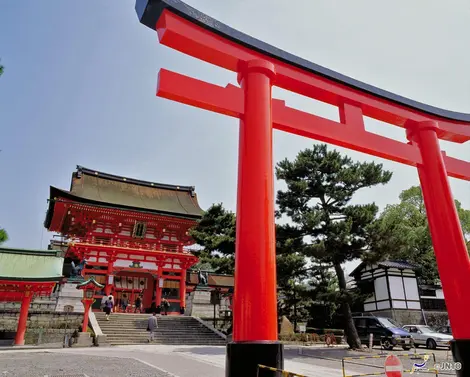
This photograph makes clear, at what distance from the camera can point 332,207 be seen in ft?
53.9

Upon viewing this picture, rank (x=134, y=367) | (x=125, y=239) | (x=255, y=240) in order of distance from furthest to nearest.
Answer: (x=125, y=239) < (x=134, y=367) < (x=255, y=240)

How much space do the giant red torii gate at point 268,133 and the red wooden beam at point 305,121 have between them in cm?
2

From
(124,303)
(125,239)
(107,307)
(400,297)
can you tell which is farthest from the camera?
(400,297)

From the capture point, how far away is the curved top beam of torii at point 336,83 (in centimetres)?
500

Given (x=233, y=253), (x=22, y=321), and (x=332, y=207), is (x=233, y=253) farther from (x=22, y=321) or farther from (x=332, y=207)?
(x=22, y=321)

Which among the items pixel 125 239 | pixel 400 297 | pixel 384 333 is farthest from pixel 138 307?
pixel 400 297

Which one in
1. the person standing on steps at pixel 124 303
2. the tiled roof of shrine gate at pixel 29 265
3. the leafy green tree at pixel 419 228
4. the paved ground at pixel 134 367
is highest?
the leafy green tree at pixel 419 228

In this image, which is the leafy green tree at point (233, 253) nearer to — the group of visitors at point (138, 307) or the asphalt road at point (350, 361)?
the asphalt road at point (350, 361)

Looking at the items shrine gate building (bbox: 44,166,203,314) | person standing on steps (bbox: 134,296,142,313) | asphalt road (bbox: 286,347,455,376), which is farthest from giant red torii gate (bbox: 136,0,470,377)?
person standing on steps (bbox: 134,296,142,313)

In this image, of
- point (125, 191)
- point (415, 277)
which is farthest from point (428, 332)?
point (125, 191)

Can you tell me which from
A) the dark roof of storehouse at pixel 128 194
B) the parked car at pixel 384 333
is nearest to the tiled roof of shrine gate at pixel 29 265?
the dark roof of storehouse at pixel 128 194

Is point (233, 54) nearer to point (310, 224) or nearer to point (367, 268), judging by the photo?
point (310, 224)

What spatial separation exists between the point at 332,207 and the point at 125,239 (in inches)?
562

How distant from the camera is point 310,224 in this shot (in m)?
15.0
